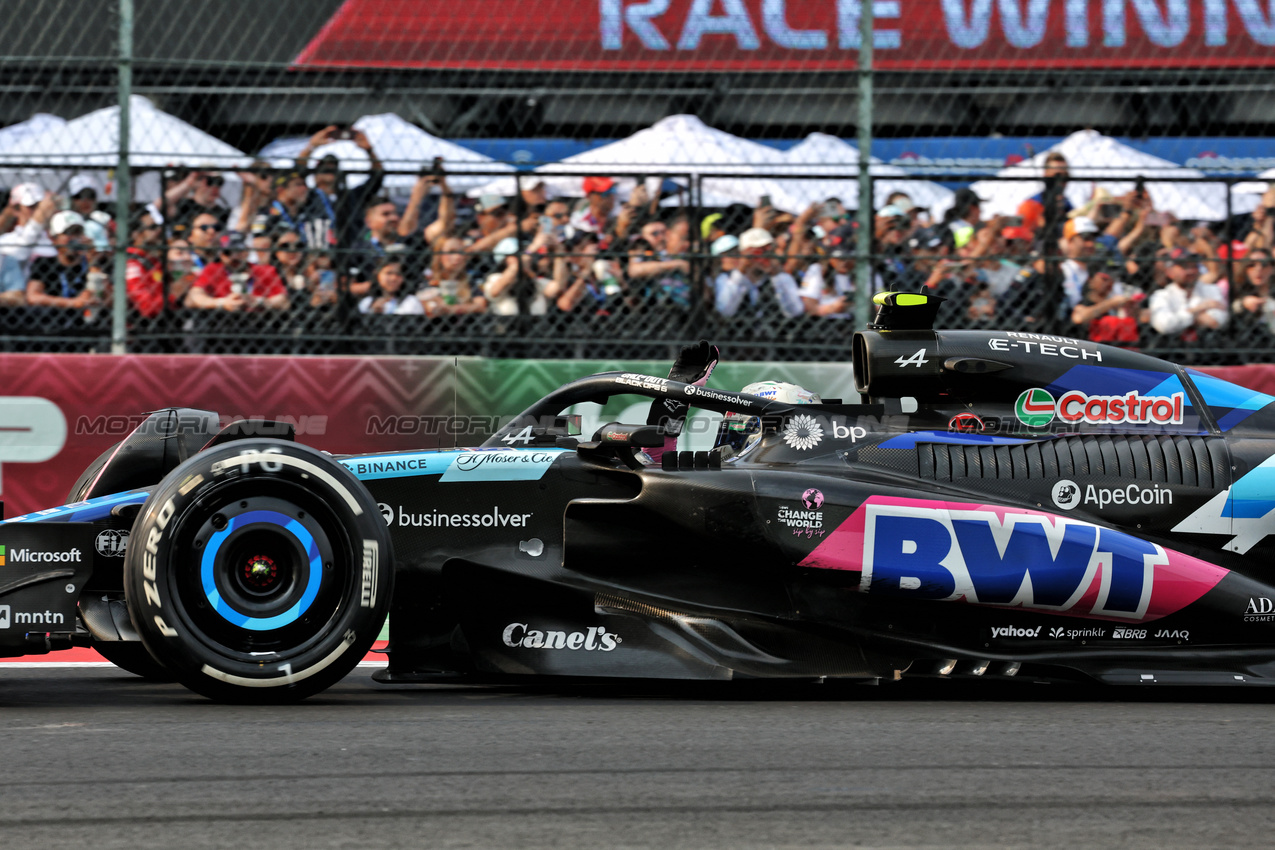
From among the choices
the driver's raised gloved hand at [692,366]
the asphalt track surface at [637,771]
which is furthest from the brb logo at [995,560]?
the driver's raised gloved hand at [692,366]

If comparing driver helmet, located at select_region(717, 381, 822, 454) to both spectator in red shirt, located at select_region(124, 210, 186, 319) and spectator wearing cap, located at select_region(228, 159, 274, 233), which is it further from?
spectator in red shirt, located at select_region(124, 210, 186, 319)

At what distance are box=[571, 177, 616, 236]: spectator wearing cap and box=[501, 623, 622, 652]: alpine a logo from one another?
316 cm

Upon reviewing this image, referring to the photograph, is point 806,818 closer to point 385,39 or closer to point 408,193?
point 408,193

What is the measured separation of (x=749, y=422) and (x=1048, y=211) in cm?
268

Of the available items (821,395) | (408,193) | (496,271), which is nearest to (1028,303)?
(821,395)

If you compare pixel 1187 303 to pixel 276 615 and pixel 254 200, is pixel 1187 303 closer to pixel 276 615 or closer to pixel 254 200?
pixel 254 200

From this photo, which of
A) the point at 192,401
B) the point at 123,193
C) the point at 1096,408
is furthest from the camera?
the point at 192,401

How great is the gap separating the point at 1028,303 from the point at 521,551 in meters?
3.59

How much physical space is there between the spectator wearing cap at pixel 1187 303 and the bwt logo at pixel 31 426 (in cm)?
516

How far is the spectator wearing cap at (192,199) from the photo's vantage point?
735 centimetres

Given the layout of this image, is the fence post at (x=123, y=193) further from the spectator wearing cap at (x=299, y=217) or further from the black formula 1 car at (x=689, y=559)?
the black formula 1 car at (x=689, y=559)

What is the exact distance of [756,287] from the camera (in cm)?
736

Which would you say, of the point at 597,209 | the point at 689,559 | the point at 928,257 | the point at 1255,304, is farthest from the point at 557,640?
the point at 1255,304

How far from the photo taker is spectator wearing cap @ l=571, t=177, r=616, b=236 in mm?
7414
